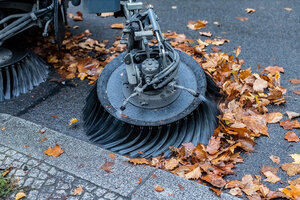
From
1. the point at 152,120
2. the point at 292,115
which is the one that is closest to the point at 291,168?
the point at 292,115

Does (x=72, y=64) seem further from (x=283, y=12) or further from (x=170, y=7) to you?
(x=283, y=12)

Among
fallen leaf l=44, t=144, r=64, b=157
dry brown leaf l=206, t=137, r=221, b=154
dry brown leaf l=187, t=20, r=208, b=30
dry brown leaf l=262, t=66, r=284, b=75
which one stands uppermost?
dry brown leaf l=187, t=20, r=208, b=30

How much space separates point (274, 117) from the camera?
361cm

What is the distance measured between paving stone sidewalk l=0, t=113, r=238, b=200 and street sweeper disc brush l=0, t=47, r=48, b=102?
2.99ft

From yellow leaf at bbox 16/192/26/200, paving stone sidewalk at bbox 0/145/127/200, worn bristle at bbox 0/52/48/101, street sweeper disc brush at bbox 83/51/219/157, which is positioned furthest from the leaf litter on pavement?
yellow leaf at bbox 16/192/26/200

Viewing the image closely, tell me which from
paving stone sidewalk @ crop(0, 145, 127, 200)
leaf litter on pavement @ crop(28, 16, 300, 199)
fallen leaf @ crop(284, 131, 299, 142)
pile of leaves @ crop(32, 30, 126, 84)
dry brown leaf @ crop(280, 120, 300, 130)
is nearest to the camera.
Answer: paving stone sidewalk @ crop(0, 145, 127, 200)

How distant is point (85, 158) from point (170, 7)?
3985 millimetres

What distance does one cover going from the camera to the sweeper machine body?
10.4 feet

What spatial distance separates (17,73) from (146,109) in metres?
1.93

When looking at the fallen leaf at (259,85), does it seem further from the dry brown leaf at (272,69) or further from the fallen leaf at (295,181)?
the fallen leaf at (295,181)

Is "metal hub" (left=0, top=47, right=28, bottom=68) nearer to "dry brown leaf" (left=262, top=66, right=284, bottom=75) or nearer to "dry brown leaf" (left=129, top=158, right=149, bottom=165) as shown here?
"dry brown leaf" (left=129, top=158, right=149, bottom=165)

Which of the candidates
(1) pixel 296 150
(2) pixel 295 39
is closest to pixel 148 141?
(1) pixel 296 150

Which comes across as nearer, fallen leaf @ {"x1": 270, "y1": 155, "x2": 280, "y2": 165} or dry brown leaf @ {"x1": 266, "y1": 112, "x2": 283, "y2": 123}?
fallen leaf @ {"x1": 270, "y1": 155, "x2": 280, "y2": 165}

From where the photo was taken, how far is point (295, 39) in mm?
5082
